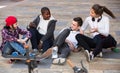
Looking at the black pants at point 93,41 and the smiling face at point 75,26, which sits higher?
the smiling face at point 75,26

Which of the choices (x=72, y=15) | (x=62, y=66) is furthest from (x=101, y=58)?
(x=72, y=15)

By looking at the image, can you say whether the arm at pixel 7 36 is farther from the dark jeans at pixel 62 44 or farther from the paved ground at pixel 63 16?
the dark jeans at pixel 62 44

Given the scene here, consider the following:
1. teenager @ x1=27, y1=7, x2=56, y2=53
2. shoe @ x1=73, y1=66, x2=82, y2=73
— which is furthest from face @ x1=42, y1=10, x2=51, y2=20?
shoe @ x1=73, y1=66, x2=82, y2=73

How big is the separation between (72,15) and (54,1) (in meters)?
3.00

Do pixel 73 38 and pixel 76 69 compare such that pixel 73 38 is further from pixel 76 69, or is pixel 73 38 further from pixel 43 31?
pixel 76 69

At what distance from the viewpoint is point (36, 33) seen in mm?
7094

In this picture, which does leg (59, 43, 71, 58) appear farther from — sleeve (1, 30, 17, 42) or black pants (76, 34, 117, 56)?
sleeve (1, 30, 17, 42)

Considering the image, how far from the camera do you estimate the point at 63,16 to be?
10.8 metres

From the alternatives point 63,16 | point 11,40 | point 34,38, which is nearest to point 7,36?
point 11,40

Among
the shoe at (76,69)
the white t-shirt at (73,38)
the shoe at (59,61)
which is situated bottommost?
the shoe at (59,61)

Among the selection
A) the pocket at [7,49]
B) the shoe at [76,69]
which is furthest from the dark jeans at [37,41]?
the shoe at [76,69]

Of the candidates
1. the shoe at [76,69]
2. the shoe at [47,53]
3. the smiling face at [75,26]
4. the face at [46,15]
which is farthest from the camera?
the smiling face at [75,26]

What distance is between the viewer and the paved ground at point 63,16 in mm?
6293

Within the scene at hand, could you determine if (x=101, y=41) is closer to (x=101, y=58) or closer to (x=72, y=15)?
(x=101, y=58)
